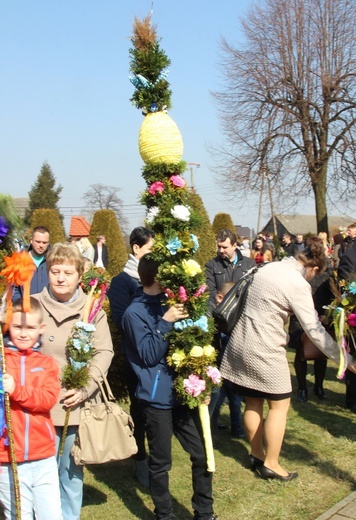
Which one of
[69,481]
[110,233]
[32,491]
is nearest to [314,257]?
[69,481]

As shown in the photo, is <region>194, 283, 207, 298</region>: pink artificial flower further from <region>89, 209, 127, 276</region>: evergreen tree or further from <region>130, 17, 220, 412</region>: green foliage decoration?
<region>89, 209, 127, 276</region>: evergreen tree

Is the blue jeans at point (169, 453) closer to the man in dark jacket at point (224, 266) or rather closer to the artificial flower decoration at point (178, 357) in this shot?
the artificial flower decoration at point (178, 357)

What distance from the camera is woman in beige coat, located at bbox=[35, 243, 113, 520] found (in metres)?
3.54

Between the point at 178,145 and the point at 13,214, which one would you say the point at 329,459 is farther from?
the point at 13,214

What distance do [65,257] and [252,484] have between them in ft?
8.06

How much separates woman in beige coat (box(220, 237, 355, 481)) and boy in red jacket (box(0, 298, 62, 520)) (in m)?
1.89

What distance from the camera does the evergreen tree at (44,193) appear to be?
5369cm

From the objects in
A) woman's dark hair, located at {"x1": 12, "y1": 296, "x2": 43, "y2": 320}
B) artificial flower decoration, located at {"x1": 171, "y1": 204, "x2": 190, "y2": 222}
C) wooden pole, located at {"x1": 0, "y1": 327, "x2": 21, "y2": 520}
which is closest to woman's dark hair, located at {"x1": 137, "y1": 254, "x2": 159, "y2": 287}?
artificial flower decoration, located at {"x1": 171, "y1": 204, "x2": 190, "y2": 222}

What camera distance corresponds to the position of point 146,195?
3.65m

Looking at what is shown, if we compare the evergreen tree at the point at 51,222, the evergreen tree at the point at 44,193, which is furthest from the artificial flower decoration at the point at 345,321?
the evergreen tree at the point at 44,193

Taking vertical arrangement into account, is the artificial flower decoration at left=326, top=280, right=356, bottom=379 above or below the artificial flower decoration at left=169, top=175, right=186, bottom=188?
below

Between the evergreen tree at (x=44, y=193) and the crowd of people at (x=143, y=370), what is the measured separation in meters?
50.2

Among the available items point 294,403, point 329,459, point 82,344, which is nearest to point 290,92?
point 294,403

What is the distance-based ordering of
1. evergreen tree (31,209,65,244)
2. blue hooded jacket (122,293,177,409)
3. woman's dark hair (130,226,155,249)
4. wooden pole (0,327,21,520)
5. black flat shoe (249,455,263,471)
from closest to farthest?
wooden pole (0,327,21,520)
blue hooded jacket (122,293,177,409)
woman's dark hair (130,226,155,249)
black flat shoe (249,455,263,471)
evergreen tree (31,209,65,244)
